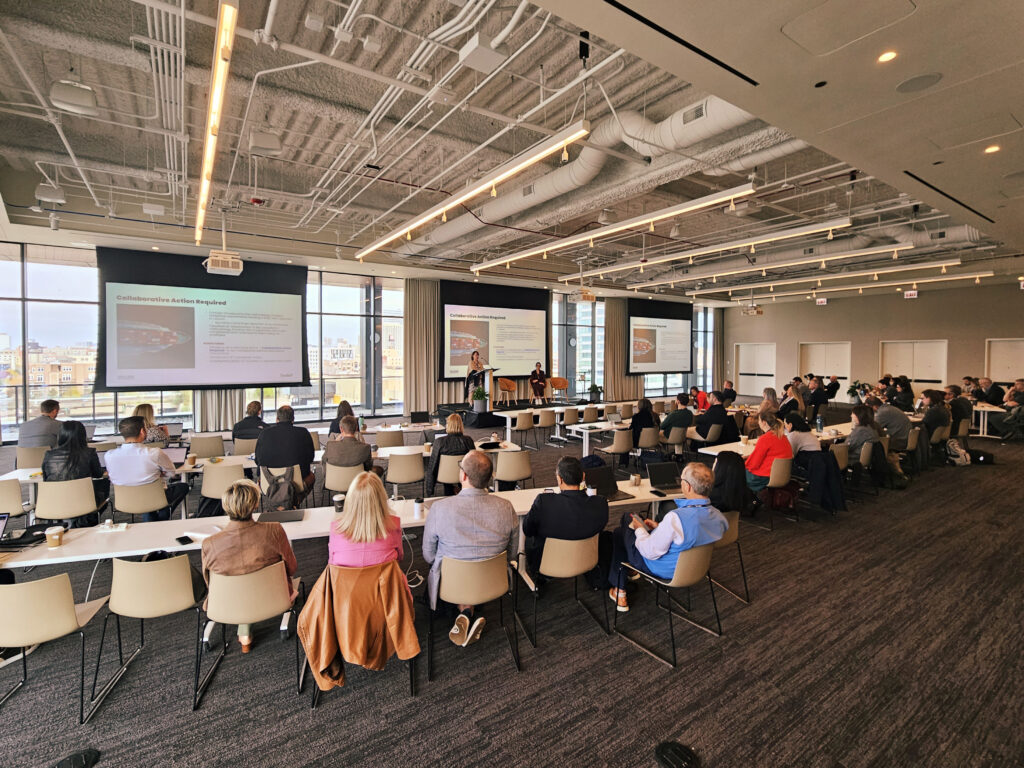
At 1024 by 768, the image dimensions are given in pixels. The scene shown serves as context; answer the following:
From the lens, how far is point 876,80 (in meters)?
2.91

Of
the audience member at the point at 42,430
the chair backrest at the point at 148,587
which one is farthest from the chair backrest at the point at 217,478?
the audience member at the point at 42,430

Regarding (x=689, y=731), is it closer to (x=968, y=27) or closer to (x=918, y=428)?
(x=968, y=27)

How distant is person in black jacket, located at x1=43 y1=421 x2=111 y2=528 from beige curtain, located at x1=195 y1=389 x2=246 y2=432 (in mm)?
5783

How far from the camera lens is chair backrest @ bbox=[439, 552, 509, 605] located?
108 inches

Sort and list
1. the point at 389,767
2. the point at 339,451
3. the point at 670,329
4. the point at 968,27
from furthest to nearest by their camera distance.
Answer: the point at 670,329, the point at 339,451, the point at 968,27, the point at 389,767

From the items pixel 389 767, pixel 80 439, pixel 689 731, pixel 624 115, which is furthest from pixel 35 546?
pixel 624 115

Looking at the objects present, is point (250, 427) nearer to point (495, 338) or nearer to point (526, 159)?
point (526, 159)

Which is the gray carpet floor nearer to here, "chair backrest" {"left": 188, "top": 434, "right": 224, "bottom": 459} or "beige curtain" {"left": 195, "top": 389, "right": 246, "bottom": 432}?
"chair backrest" {"left": 188, "top": 434, "right": 224, "bottom": 459}

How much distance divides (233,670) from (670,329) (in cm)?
1716

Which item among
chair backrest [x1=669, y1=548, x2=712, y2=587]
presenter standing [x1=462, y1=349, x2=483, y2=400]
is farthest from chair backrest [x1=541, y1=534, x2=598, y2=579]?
presenter standing [x1=462, y1=349, x2=483, y2=400]

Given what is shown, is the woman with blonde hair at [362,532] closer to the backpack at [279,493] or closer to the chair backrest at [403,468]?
the backpack at [279,493]

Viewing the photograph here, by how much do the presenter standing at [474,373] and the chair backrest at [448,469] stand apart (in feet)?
24.5

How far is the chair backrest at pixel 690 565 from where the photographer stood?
9.75ft

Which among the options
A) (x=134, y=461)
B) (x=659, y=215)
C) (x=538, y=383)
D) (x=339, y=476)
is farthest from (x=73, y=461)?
(x=538, y=383)
